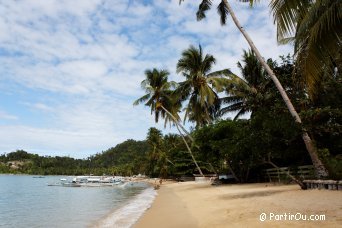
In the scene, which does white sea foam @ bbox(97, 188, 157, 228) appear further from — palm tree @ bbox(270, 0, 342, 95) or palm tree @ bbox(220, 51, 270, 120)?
palm tree @ bbox(220, 51, 270, 120)

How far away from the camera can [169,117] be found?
1497 inches

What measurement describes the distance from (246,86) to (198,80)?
4.73 meters

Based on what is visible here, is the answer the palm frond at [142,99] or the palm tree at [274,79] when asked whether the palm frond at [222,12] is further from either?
the palm frond at [142,99]

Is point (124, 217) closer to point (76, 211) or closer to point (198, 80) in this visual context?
point (76, 211)

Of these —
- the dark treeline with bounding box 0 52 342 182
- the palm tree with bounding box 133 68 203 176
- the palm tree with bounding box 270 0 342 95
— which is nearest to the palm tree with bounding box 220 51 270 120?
the dark treeline with bounding box 0 52 342 182

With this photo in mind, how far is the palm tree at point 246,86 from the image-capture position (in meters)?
28.2

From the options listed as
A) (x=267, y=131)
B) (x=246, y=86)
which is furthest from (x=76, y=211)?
(x=246, y=86)

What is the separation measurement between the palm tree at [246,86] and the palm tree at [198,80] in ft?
3.98

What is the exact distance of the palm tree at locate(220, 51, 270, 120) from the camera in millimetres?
28250

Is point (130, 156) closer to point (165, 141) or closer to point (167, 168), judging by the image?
point (165, 141)

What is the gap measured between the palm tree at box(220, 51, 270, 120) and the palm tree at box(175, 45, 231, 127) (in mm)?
1214

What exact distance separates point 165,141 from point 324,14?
205 ft

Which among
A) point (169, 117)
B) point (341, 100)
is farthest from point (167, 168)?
point (341, 100)

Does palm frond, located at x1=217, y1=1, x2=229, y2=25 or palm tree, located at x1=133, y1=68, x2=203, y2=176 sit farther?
palm tree, located at x1=133, y1=68, x2=203, y2=176
